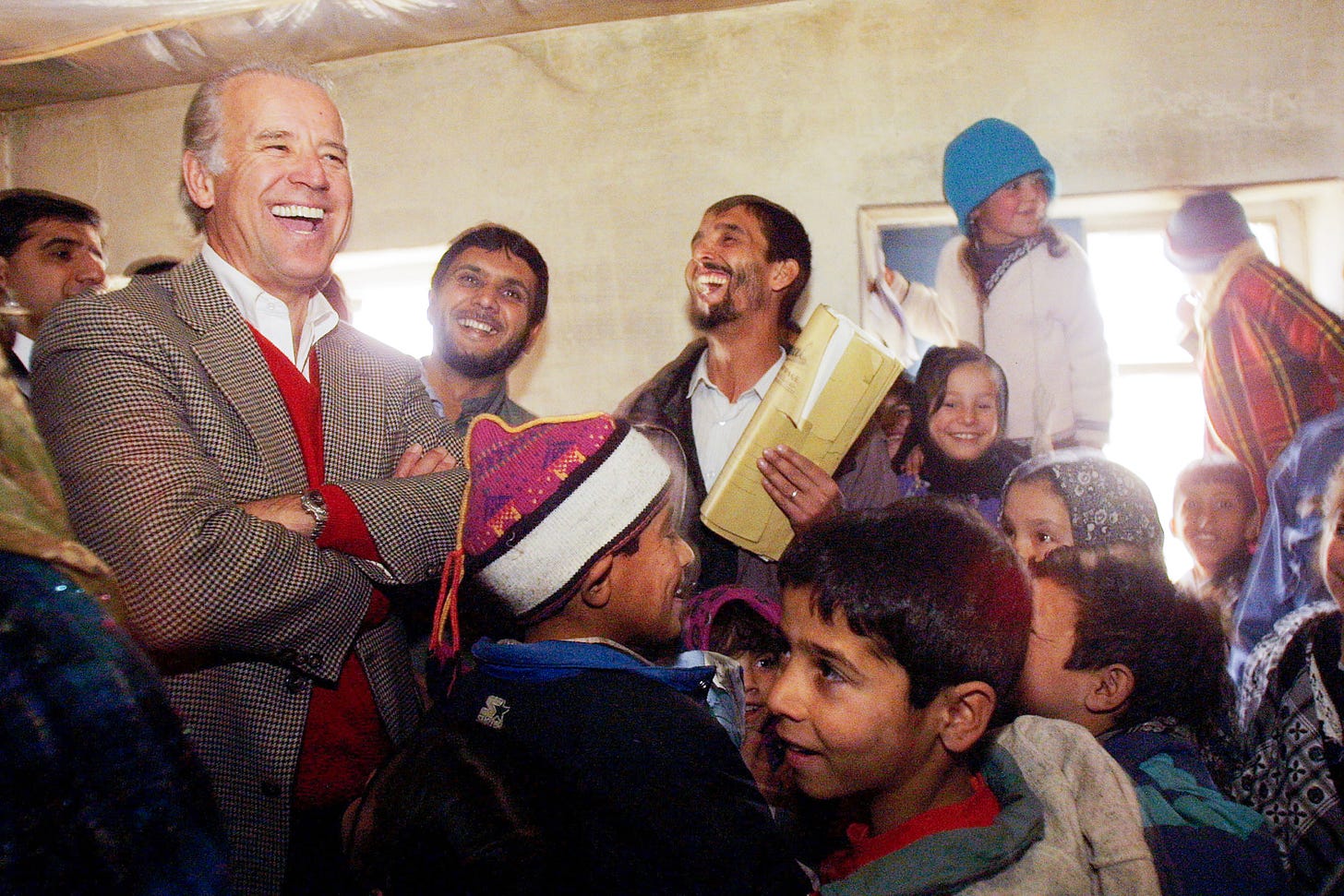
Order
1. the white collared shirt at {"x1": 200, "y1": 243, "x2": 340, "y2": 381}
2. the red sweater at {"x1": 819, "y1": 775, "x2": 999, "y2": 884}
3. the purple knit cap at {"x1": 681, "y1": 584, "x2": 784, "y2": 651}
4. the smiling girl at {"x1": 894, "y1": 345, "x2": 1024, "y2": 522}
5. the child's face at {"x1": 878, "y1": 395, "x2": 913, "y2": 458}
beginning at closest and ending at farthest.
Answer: the red sweater at {"x1": 819, "y1": 775, "x2": 999, "y2": 884}
the white collared shirt at {"x1": 200, "y1": 243, "x2": 340, "y2": 381}
the purple knit cap at {"x1": 681, "y1": 584, "x2": 784, "y2": 651}
the smiling girl at {"x1": 894, "y1": 345, "x2": 1024, "y2": 522}
the child's face at {"x1": 878, "y1": 395, "x2": 913, "y2": 458}

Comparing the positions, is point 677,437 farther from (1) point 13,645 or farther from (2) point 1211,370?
(1) point 13,645

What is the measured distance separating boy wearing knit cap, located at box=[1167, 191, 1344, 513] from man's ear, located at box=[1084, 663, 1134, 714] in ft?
5.63

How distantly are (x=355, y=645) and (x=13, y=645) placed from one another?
116 cm

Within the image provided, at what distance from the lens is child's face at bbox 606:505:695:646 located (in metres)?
1.65

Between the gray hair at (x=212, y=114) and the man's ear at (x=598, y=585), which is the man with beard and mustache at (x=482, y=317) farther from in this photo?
the man's ear at (x=598, y=585)

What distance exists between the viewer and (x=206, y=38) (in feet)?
12.3

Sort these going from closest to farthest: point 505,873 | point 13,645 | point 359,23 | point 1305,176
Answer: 1. point 13,645
2. point 505,873
3. point 1305,176
4. point 359,23


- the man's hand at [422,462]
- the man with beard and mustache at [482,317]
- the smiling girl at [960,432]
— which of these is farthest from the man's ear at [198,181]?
the smiling girl at [960,432]

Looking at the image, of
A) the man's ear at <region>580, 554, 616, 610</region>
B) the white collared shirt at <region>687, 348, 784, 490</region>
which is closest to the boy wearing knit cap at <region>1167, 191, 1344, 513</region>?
the white collared shirt at <region>687, 348, 784, 490</region>

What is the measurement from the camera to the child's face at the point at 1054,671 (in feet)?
6.31

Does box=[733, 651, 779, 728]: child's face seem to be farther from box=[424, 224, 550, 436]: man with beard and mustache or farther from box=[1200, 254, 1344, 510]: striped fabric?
box=[1200, 254, 1344, 510]: striped fabric

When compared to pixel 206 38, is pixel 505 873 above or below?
below

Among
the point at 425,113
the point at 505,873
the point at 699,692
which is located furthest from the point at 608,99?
the point at 505,873

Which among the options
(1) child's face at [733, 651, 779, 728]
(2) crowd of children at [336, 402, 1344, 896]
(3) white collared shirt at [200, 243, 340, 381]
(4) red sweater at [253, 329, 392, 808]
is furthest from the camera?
(1) child's face at [733, 651, 779, 728]
